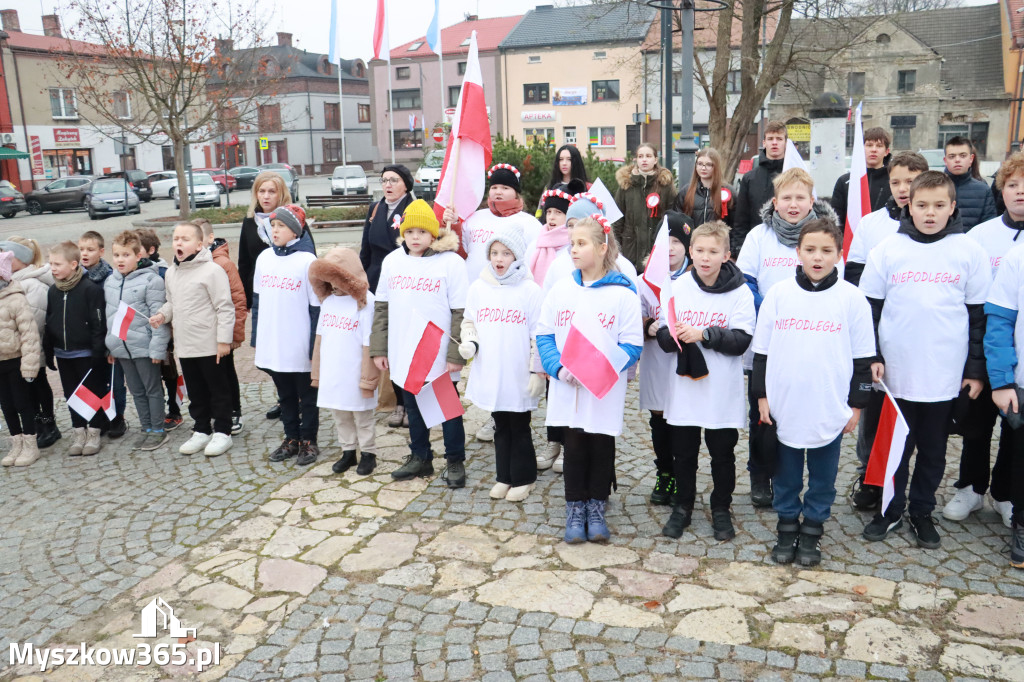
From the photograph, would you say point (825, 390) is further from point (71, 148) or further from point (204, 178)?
point (71, 148)

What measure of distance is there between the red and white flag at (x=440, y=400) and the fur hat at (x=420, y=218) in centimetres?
97

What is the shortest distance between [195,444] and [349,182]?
2842cm

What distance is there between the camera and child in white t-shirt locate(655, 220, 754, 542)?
14.6 feet

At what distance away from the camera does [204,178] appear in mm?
34406

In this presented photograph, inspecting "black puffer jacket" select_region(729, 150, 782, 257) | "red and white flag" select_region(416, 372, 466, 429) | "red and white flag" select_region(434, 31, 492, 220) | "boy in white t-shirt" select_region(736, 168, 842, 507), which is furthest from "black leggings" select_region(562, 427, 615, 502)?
"black puffer jacket" select_region(729, 150, 782, 257)

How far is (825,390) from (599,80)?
5339cm

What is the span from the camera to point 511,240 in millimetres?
5016

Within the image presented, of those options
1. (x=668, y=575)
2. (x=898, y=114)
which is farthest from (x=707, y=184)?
(x=898, y=114)

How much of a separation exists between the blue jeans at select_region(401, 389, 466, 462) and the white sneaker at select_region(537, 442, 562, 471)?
543 mm

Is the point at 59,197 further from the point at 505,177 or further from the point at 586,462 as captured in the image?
the point at 586,462

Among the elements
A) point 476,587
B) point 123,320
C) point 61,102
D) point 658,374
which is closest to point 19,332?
point 123,320

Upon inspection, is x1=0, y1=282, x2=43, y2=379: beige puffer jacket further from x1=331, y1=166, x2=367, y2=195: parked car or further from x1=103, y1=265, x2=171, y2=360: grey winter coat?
x1=331, y1=166, x2=367, y2=195: parked car

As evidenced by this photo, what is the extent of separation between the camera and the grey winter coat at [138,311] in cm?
644

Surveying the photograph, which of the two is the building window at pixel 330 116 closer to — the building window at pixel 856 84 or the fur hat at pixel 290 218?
the building window at pixel 856 84
